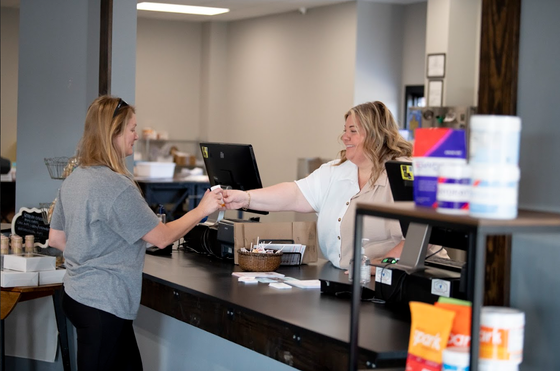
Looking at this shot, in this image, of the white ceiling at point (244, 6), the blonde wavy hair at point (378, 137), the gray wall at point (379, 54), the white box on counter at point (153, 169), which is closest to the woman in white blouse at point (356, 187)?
the blonde wavy hair at point (378, 137)

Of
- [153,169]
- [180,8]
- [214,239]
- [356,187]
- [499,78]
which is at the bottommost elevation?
[214,239]

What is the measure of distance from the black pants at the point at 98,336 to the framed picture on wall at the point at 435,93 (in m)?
5.37

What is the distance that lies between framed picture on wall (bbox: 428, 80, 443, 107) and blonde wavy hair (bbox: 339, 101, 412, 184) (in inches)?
161

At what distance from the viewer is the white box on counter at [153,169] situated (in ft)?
30.2

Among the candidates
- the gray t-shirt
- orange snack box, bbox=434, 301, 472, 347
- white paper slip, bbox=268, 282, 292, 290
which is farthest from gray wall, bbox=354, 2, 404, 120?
orange snack box, bbox=434, 301, 472, 347

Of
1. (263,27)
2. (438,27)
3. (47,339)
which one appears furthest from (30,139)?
(263,27)

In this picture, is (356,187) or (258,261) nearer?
(258,261)

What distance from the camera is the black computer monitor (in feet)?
12.7

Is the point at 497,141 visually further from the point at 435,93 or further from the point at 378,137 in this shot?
the point at 435,93

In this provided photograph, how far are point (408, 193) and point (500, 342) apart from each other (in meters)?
1.08

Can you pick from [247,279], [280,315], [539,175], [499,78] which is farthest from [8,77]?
[539,175]

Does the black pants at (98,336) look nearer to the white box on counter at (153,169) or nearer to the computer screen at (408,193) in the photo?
the computer screen at (408,193)

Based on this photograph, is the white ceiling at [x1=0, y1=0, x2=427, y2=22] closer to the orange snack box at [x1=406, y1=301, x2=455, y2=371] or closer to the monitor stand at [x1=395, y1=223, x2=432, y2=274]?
the monitor stand at [x1=395, y1=223, x2=432, y2=274]

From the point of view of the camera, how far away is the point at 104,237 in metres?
2.92
